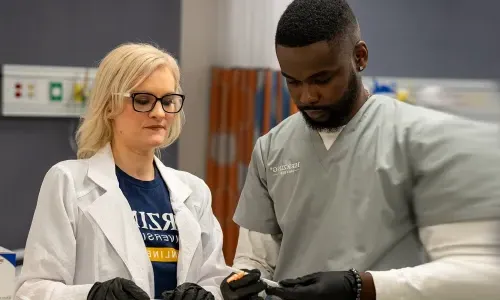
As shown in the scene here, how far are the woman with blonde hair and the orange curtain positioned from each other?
1.42 m

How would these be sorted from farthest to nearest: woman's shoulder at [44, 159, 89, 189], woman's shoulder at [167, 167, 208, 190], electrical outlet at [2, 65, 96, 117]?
electrical outlet at [2, 65, 96, 117] → woman's shoulder at [167, 167, 208, 190] → woman's shoulder at [44, 159, 89, 189]

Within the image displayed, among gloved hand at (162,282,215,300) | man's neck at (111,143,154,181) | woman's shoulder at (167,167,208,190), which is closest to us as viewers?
gloved hand at (162,282,215,300)

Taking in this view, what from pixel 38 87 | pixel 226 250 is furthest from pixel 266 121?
pixel 38 87

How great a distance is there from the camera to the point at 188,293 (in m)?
1.68

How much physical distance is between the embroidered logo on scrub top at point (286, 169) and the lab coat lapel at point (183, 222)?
32 centimetres

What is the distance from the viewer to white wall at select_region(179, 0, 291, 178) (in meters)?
3.67

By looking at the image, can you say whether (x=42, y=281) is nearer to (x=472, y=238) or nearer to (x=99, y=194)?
(x=99, y=194)

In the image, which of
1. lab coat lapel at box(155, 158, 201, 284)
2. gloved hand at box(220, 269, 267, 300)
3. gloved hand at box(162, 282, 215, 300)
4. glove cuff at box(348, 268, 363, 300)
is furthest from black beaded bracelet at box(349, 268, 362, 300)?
lab coat lapel at box(155, 158, 201, 284)

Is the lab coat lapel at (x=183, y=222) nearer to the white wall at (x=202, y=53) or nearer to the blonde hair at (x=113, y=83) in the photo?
the blonde hair at (x=113, y=83)

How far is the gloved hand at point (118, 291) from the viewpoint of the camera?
1.61m

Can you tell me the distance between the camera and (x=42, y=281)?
66.3 inches

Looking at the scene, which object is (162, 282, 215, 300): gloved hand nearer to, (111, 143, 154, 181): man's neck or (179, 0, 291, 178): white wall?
(111, 143, 154, 181): man's neck

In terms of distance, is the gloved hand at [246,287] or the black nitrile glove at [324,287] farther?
the gloved hand at [246,287]

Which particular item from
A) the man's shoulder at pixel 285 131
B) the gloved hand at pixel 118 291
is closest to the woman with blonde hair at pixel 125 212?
the gloved hand at pixel 118 291
